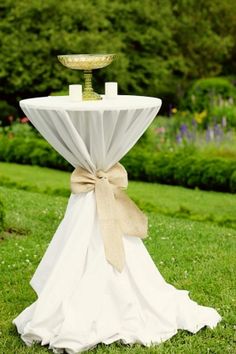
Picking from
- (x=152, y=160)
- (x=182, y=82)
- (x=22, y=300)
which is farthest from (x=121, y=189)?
(x=182, y=82)

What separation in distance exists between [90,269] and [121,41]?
14608 millimetres

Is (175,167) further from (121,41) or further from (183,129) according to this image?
(121,41)

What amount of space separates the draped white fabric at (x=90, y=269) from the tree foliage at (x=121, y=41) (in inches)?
499

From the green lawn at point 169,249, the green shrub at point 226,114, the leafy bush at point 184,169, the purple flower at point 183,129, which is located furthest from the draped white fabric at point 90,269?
the green shrub at point 226,114

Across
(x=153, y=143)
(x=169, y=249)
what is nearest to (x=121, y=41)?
(x=153, y=143)

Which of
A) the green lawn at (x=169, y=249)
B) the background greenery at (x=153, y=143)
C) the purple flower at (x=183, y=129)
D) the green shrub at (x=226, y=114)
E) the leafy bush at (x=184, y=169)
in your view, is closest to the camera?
the green lawn at (x=169, y=249)

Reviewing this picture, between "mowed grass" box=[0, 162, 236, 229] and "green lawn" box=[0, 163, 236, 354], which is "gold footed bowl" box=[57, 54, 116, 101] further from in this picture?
"mowed grass" box=[0, 162, 236, 229]

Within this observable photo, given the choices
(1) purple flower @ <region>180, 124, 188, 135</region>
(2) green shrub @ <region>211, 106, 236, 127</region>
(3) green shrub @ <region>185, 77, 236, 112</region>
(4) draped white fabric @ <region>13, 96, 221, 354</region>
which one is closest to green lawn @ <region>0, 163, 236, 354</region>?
(4) draped white fabric @ <region>13, 96, 221, 354</region>

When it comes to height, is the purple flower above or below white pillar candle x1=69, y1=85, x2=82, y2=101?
below

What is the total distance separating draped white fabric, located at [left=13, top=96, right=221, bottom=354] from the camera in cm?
441

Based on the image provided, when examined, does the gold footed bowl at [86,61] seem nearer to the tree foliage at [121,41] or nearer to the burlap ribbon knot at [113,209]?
the burlap ribbon knot at [113,209]

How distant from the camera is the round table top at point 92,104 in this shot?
14.2 feet

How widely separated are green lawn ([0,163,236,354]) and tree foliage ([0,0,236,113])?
712 centimetres

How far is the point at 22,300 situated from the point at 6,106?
1284 cm
